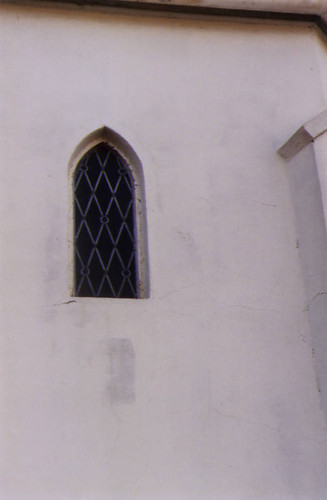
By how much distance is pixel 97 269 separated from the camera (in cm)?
612

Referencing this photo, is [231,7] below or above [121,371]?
above

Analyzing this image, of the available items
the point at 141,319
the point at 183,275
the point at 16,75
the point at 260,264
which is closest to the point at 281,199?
the point at 260,264

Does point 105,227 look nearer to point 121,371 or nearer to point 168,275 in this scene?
point 168,275

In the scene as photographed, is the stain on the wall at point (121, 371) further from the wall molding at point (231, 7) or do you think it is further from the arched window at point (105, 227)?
the wall molding at point (231, 7)

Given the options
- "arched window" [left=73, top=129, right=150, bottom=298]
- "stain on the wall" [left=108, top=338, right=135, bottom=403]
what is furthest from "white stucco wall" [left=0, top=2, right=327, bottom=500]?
"arched window" [left=73, top=129, right=150, bottom=298]

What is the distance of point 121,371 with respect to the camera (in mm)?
5703

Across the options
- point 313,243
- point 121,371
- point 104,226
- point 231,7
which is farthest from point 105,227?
point 231,7

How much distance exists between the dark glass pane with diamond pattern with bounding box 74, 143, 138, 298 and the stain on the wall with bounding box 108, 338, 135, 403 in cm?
45

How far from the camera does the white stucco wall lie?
5.53 metres

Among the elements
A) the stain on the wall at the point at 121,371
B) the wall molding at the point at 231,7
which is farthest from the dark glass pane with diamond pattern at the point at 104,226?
the wall molding at the point at 231,7

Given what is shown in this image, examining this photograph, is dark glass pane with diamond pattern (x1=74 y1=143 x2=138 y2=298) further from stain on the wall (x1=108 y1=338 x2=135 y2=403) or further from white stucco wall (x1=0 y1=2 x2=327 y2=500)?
stain on the wall (x1=108 y1=338 x2=135 y2=403)

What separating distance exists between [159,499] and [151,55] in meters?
3.32

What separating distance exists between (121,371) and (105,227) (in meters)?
1.11

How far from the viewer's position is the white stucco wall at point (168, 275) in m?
5.53
